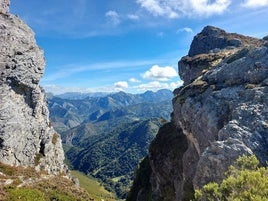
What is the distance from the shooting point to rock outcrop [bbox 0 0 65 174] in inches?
2869

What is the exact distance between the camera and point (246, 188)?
1105 inches

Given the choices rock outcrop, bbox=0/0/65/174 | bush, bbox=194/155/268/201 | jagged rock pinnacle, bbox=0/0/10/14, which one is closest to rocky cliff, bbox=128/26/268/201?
bush, bbox=194/155/268/201

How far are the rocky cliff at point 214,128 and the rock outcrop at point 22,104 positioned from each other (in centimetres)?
3047

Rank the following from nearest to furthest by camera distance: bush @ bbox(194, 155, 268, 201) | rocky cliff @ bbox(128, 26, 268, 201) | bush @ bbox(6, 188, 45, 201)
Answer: bush @ bbox(194, 155, 268, 201), rocky cliff @ bbox(128, 26, 268, 201), bush @ bbox(6, 188, 45, 201)

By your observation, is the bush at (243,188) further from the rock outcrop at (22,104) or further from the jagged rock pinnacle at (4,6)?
the jagged rock pinnacle at (4,6)

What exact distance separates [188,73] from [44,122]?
52994 millimetres

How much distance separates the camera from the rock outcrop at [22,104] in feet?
239

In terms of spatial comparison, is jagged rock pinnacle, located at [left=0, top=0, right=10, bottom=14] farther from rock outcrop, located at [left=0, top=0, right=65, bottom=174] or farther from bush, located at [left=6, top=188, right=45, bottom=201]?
bush, located at [left=6, top=188, right=45, bottom=201]

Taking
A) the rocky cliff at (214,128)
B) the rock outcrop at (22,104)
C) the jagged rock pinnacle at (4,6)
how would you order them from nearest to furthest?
the rocky cliff at (214,128), the rock outcrop at (22,104), the jagged rock pinnacle at (4,6)

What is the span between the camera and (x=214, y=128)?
50.2 metres

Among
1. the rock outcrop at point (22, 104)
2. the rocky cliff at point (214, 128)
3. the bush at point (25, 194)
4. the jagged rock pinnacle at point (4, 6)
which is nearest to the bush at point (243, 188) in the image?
the rocky cliff at point (214, 128)

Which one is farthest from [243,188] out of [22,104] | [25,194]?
[22,104]

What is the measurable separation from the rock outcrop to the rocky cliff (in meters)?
30.5

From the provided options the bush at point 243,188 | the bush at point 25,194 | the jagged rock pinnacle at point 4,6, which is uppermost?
the jagged rock pinnacle at point 4,6
